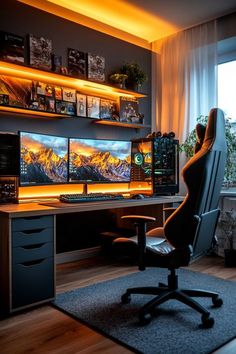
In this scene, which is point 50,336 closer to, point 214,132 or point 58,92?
point 214,132

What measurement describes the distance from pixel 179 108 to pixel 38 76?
1734mm

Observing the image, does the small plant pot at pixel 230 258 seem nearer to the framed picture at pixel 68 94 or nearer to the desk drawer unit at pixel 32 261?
the desk drawer unit at pixel 32 261

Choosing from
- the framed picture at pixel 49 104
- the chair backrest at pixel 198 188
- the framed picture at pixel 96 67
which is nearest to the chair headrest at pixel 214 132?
the chair backrest at pixel 198 188

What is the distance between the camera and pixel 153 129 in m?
4.07

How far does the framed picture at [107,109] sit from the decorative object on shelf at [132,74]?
0.28 meters

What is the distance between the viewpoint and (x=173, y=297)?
79.3 inches

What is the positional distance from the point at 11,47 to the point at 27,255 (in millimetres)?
1714

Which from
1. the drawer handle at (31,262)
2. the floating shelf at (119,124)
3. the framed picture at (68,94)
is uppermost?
the framed picture at (68,94)

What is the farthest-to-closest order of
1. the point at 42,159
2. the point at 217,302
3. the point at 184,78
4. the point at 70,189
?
the point at 184,78 < the point at 70,189 < the point at 42,159 < the point at 217,302

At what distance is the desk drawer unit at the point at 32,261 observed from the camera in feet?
6.67

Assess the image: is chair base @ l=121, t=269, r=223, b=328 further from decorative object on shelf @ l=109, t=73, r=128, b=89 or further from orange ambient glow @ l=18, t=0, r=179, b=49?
orange ambient glow @ l=18, t=0, r=179, b=49

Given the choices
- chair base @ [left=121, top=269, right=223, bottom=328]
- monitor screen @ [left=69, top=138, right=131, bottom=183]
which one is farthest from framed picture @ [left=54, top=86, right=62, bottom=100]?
chair base @ [left=121, top=269, right=223, bottom=328]

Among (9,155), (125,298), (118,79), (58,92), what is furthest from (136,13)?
(125,298)

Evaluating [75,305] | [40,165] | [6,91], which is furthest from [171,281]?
[6,91]
